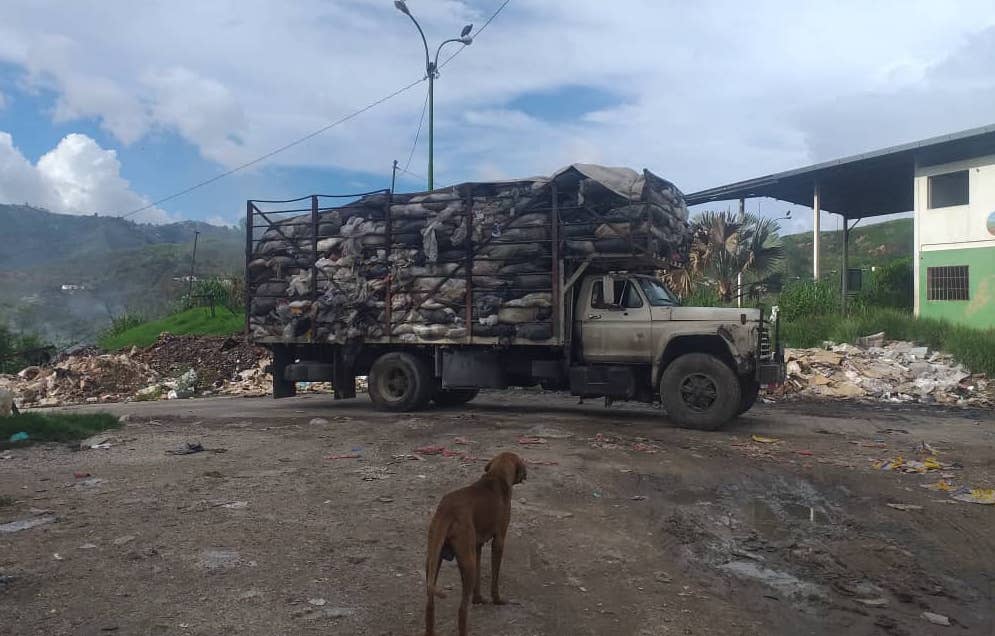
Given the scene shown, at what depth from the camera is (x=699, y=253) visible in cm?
2117

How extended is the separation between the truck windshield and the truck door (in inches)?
4.7

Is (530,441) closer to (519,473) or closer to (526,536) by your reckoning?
(526,536)

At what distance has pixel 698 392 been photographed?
980 centimetres

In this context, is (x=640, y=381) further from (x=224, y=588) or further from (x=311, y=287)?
(x=224, y=588)

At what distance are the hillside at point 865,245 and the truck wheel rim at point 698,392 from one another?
49844 millimetres

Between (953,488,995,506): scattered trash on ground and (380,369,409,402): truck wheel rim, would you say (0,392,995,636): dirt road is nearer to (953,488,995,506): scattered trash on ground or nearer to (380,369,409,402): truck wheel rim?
(953,488,995,506): scattered trash on ground

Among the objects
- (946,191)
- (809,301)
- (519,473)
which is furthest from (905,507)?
(946,191)

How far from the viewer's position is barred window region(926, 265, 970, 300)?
61.6ft

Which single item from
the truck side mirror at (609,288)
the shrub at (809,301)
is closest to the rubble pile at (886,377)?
the shrub at (809,301)

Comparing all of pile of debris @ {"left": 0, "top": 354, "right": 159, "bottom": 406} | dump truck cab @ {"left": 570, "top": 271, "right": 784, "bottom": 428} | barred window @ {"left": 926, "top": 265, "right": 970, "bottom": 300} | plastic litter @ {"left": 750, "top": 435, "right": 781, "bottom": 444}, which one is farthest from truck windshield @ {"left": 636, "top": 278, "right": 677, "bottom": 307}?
pile of debris @ {"left": 0, "top": 354, "right": 159, "bottom": 406}

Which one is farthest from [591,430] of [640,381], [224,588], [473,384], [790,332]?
[790,332]

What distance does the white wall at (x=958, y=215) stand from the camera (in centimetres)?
1838

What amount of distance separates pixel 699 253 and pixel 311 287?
12699 millimetres

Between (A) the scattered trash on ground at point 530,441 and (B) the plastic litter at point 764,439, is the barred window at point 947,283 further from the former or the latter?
(A) the scattered trash on ground at point 530,441
